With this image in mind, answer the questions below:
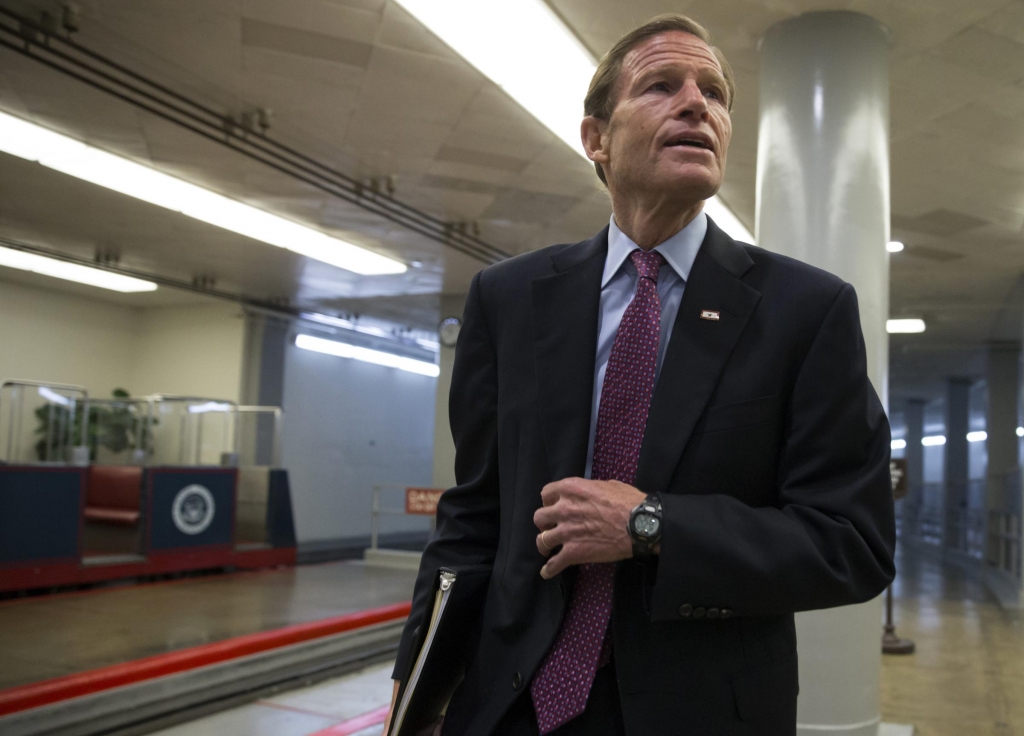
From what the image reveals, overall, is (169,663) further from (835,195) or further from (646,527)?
(646,527)

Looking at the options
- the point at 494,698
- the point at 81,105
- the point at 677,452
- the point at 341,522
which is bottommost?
the point at 341,522

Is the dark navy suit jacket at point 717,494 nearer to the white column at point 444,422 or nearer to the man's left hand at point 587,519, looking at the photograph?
the man's left hand at point 587,519

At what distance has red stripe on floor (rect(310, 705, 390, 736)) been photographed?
466cm

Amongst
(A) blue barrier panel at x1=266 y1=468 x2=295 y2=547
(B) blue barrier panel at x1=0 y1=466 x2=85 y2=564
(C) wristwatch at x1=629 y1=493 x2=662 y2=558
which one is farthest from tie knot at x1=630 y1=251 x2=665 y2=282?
(A) blue barrier panel at x1=266 y1=468 x2=295 y2=547

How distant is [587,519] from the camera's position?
105cm

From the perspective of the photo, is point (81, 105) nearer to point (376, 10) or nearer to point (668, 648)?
point (376, 10)

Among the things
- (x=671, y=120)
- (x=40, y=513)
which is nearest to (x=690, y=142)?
(x=671, y=120)

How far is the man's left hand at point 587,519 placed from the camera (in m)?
1.03

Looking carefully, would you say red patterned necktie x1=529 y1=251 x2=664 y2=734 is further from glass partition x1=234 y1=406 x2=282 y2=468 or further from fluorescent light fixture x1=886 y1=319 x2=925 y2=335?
glass partition x1=234 y1=406 x2=282 y2=468

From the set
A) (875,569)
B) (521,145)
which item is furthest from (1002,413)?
(875,569)

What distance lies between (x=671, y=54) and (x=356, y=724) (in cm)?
446

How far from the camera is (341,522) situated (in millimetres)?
16906

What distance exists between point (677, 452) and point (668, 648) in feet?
0.81

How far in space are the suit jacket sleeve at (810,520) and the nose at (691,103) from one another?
0.34 m
